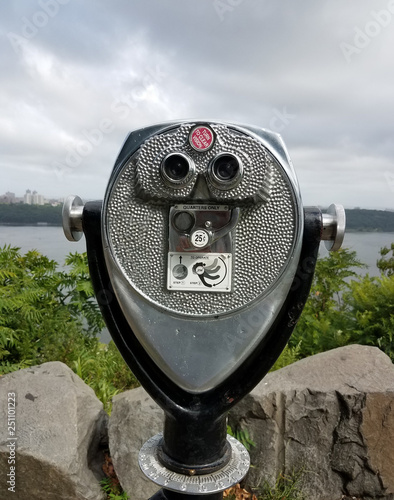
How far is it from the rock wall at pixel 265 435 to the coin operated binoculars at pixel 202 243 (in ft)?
3.40

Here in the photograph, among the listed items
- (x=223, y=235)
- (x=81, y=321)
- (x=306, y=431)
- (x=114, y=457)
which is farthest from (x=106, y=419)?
(x=223, y=235)

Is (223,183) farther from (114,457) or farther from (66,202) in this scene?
(114,457)

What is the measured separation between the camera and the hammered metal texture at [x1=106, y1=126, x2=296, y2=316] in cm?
109

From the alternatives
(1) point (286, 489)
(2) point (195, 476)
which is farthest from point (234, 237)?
(1) point (286, 489)

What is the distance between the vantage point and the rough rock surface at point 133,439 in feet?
6.97

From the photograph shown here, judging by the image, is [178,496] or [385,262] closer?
[178,496]

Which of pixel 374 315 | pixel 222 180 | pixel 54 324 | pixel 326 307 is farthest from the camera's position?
pixel 326 307

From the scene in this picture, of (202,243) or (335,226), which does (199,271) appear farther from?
(335,226)

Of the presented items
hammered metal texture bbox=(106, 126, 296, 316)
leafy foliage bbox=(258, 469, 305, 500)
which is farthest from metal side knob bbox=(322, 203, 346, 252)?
leafy foliage bbox=(258, 469, 305, 500)

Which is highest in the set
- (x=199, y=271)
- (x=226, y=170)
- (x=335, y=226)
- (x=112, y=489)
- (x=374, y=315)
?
(x=226, y=170)

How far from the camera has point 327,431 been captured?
7.07ft

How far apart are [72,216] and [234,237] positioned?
42 cm

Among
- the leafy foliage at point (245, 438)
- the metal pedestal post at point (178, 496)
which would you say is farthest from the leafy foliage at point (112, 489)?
the metal pedestal post at point (178, 496)

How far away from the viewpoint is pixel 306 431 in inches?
85.4
